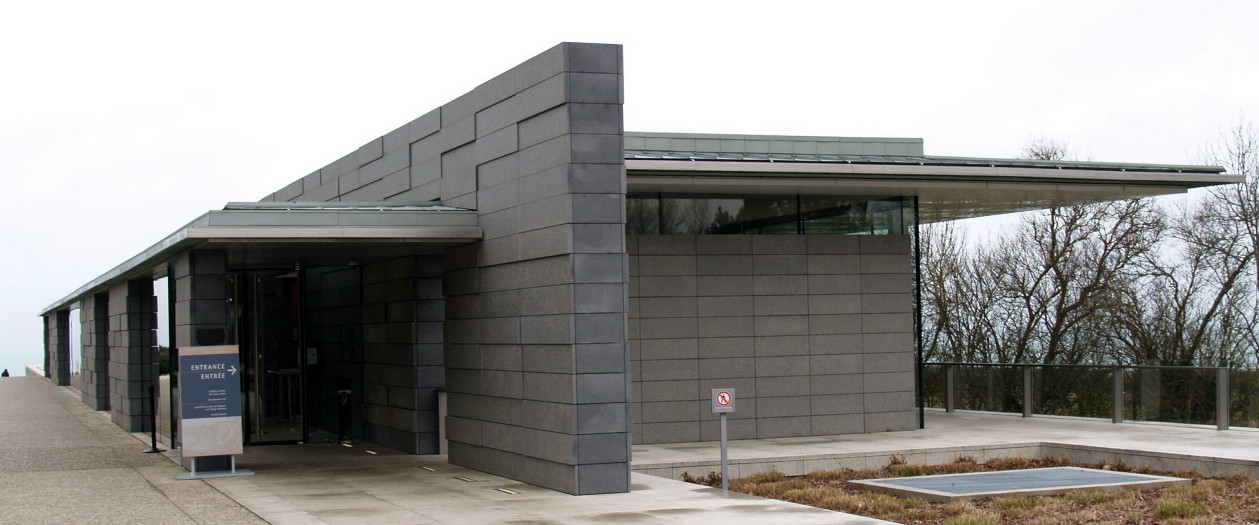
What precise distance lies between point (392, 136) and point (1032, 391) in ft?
41.0

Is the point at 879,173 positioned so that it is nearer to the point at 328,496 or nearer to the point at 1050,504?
the point at 1050,504

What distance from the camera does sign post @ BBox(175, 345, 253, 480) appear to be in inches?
635

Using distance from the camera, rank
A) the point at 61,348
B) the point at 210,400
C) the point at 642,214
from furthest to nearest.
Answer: the point at 61,348 < the point at 642,214 < the point at 210,400

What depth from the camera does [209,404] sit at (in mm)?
16312

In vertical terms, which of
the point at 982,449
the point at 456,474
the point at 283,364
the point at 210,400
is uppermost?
the point at 283,364

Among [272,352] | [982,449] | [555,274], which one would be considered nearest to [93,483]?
[272,352]

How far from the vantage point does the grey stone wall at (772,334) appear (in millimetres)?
19484

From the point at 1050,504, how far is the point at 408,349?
9.30 meters

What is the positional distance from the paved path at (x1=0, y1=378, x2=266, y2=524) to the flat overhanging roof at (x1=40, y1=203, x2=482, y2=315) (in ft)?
9.44

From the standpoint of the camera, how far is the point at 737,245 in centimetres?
2006

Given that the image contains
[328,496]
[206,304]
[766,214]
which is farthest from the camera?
[766,214]

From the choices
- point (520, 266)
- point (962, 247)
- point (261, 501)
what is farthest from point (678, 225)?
point (962, 247)

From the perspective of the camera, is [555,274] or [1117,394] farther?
[1117,394]

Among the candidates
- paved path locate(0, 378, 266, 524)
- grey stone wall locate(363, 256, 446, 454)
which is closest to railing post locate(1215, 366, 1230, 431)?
grey stone wall locate(363, 256, 446, 454)
